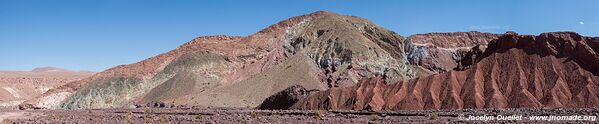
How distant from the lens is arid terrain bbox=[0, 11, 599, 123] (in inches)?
2082

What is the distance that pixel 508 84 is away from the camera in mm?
53500

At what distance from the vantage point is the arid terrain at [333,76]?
173ft

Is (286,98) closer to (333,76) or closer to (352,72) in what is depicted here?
(333,76)

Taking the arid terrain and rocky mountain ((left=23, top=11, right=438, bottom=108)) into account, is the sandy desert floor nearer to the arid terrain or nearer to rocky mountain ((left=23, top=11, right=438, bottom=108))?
the arid terrain

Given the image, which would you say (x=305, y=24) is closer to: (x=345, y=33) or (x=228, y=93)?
(x=345, y=33)

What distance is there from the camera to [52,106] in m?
104

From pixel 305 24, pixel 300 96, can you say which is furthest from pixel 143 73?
pixel 300 96

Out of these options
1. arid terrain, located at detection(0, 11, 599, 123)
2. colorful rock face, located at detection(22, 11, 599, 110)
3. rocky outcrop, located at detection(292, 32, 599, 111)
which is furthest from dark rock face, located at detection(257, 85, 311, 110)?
rocky outcrop, located at detection(292, 32, 599, 111)

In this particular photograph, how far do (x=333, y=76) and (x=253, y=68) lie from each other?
16.4 meters

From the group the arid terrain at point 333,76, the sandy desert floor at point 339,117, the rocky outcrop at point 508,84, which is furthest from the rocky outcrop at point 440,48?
the sandy desert floor at point 339,117

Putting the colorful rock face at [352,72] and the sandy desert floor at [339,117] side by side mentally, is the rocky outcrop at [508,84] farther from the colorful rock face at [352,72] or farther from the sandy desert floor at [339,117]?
the sandy desert floor at [339,117]

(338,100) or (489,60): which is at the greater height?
(489,60)

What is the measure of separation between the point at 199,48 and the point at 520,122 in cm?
9307

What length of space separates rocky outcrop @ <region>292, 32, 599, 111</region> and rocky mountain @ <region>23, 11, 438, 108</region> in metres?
31.7
